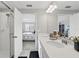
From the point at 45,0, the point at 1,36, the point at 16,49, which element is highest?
the point at 45,0

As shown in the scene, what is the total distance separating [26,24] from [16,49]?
5.52m

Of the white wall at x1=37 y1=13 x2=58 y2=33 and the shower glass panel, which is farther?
the white wall at x1=37 y1=13 x2=58 y2=33

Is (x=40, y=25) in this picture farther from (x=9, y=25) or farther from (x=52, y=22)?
(x=9, y=25)

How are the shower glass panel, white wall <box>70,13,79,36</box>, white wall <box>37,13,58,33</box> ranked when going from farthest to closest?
white wall <box>37,13,58,33</box> → the shower glass panel → white wall <box>70,13,79,36</box>

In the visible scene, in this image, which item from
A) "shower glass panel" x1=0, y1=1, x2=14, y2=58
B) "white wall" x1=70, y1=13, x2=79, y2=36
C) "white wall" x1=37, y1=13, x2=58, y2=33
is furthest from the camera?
"white wall" x1=37, y1=13, x2=58, y2=33

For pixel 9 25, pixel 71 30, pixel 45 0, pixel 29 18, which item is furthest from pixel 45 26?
pixel 29 18

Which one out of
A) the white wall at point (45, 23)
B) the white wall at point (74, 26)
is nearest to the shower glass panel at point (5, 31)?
the white wall at point (45, 23)

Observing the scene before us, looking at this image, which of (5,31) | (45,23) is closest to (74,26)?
(45,23)

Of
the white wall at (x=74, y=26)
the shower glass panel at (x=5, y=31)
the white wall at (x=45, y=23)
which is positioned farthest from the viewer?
the white wall at (x=45, y=23)

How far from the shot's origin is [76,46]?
1.73 m

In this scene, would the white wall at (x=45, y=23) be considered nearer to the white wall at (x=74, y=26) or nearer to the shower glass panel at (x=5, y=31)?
the shower glass panel at (x=5, y=31)

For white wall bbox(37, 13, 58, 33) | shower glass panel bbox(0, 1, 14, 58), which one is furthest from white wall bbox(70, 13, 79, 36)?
shower glass panel bbox(0, 1, 14, 58)

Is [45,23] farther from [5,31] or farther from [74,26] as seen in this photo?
[74,26]

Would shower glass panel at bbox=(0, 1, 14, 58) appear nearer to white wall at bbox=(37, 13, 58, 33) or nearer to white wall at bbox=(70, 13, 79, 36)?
white wall at bbox=(37, 13, 58, 33)
